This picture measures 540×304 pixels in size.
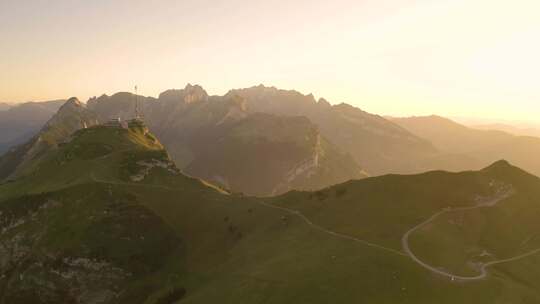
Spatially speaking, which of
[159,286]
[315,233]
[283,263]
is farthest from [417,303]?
[159,286]

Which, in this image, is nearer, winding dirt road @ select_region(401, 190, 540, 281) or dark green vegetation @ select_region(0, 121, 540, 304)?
winding dirt road @ select_region(401, 190, 540, 281)

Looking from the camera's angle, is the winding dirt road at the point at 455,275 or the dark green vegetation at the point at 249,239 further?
the dark green vegetation at the point at 249,239

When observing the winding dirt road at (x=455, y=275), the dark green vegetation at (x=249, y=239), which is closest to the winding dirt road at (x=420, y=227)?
the winding dirt road at (x=455, y=275)

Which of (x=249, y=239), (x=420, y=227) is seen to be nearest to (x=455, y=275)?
(x=420, y=227)

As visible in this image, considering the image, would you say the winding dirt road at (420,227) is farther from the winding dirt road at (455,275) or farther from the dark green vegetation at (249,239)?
the dark green vegetation at (249,239)

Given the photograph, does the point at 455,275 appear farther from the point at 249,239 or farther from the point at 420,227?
the point at 249,239

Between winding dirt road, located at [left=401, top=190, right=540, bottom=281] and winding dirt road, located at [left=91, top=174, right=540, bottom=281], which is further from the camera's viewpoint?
winding dirt road, located at [left=91, top=174, right=540, bottom=281]

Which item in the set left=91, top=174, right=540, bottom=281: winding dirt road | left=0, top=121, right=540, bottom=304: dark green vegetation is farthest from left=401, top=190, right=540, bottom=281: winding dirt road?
left=0, top=121, right=540, bottom=304: dark green vegetation

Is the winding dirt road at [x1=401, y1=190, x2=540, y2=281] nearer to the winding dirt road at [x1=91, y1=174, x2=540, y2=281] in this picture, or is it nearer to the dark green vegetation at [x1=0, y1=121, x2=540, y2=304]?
the winding dirt road at [x1=91, y1=174, x2=540, y2=281]
